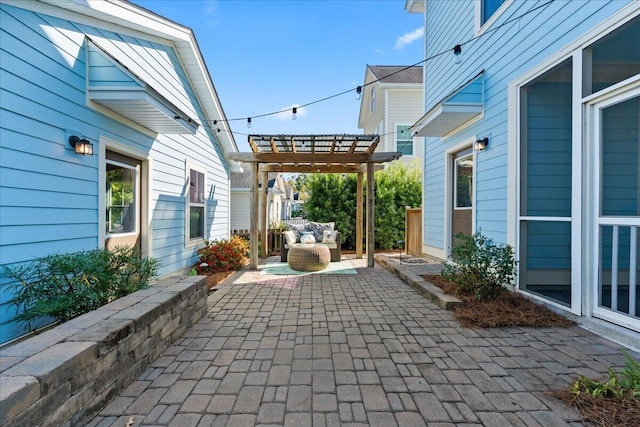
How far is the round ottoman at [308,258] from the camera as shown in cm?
644

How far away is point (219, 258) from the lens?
265 inches

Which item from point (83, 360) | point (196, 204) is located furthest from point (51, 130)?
point (196, 204)

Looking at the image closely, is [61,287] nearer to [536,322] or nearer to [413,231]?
[536,322]

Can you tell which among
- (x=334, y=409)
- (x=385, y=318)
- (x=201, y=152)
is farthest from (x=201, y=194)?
(x=334, y=409)

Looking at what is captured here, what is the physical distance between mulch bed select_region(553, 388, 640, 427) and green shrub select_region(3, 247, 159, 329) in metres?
3.69

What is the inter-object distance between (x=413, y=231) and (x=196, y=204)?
556 centimetres

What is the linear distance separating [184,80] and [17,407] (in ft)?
20.8

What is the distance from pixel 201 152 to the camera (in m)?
7.44

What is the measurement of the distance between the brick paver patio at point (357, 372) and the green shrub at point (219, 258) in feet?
9.98

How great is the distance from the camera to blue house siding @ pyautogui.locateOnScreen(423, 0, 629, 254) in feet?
11.5

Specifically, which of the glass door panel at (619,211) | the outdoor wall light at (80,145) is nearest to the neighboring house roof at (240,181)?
the outdoor wall light at (80,145)

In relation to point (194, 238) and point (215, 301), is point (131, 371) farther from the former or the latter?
point (194, 238)

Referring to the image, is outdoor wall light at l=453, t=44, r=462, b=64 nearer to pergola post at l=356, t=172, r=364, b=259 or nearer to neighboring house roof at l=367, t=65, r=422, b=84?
pergola post at l=356, t=172, r=364, b=259

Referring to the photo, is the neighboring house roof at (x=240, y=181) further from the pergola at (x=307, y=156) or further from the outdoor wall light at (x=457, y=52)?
the outdoor wall light at (x=457, y=52)
